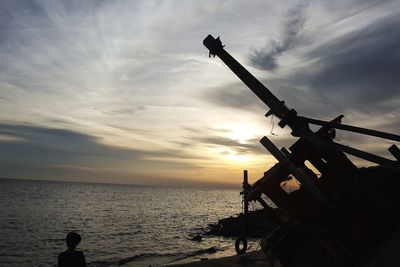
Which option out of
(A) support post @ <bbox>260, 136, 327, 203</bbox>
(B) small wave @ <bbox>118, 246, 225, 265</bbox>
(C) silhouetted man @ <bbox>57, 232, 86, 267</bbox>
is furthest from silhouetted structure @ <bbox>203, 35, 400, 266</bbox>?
(B) small wave @ <bbox>118, 246, 225, 265</bbox>

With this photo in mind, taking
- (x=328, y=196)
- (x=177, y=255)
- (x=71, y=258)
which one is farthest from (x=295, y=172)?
(x=177, y=255)

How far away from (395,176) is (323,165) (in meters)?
1.72

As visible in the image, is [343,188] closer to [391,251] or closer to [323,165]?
[323,165]

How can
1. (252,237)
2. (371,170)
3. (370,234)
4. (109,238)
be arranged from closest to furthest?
(370,234) < (371,170) < (252,237) < (109,238)

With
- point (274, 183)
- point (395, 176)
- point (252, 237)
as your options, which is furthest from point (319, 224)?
Answer: point (252, 237)

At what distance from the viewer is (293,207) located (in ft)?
32.6

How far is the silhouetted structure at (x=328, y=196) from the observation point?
891 cm

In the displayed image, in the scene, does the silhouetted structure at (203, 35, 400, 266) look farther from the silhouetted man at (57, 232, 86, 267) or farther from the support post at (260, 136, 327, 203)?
the silhouetted man at (57, 232, 86, 267)

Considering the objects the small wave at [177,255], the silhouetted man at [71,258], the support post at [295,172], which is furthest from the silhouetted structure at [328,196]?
the small wave at [177,255]

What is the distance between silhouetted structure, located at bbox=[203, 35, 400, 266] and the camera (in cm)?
891

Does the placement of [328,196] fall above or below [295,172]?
below

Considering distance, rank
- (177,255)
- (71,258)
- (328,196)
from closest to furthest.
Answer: (71,258)
(328,196)
(177,255)

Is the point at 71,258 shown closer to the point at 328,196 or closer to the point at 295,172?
the point at 295,172

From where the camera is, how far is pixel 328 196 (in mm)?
9461
